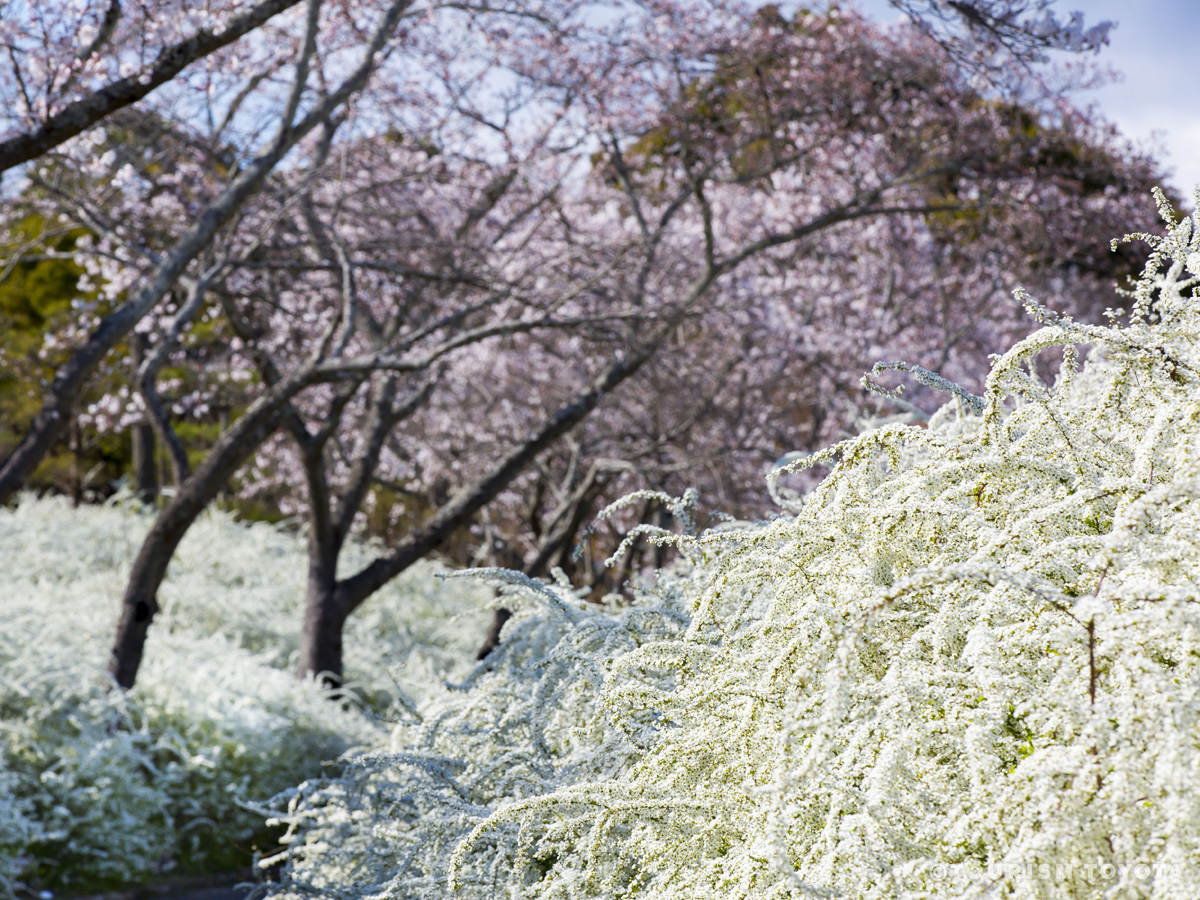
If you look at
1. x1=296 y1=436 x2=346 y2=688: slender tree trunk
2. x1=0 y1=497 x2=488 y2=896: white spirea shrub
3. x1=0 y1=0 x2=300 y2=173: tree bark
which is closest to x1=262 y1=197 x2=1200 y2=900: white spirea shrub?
x1=0 y1=497 x2=488 y2=896: white spirea shrub

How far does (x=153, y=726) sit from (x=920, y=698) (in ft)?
17.3

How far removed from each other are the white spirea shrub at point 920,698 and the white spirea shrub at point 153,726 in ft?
2.98

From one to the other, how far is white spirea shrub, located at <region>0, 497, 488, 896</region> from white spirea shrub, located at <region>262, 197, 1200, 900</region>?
0.91m

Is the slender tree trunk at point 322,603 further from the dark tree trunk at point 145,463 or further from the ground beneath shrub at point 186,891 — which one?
the dark tree trunk at point 145,463

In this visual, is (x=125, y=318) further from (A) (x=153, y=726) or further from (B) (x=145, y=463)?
(B) (x=145, y=463)

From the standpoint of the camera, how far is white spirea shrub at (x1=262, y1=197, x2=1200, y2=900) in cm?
97

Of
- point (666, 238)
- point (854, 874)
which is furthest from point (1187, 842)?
point (666, 238)

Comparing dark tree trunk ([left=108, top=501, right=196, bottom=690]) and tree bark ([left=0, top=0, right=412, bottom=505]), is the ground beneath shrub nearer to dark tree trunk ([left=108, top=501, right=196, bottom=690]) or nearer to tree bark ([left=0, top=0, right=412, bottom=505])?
dark tree trunk ([left=108, top=501, right=196, bottom=690])

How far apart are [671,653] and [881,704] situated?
1.79 feet

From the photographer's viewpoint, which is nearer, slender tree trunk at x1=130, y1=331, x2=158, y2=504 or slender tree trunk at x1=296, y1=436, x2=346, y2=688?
slender tree trunk at x1=296, y1=436, x2=346, y2=688

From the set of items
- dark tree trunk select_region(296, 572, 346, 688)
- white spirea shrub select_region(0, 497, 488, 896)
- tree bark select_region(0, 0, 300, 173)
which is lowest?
white spirea shrub select_region(0, 497, 488, 896)

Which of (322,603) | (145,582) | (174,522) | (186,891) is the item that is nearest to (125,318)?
(174,522)

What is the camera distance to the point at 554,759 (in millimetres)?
1905

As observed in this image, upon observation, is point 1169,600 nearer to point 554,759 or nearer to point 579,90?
point 554,759
